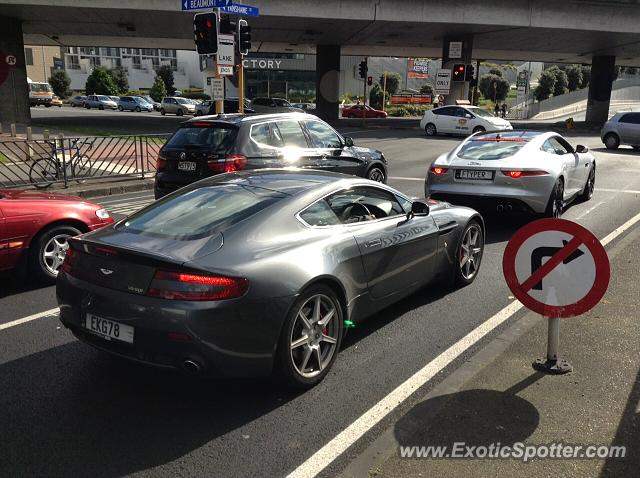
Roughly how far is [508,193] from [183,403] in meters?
6.08

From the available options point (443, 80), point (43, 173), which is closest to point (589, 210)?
point (43, 173)

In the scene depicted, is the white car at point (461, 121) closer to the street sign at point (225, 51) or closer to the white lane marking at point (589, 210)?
the street sign at point (225, 51)

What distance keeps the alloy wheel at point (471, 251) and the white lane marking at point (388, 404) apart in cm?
75

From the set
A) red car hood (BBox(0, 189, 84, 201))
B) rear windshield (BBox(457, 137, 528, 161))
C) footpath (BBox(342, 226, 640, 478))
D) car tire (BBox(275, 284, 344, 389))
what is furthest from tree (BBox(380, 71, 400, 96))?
car tire (BBox(275, 284, 344, 389))

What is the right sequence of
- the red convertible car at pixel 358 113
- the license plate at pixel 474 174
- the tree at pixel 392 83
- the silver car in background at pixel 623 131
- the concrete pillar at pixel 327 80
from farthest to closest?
the tree at pixel 392 83 → the red convertible car at pixel 358 113 → the concrete pillar at pixel 327 80 → the silver car in background at pixel 623 131 → the license plate at pixel 474 174

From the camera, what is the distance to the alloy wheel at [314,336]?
382cm

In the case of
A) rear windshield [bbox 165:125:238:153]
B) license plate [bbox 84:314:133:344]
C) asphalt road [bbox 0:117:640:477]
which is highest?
rear windshield [bbox 165:125:238:153]

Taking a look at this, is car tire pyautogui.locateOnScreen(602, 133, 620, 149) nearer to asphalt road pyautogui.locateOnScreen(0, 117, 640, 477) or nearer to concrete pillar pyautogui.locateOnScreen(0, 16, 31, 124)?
asphalt road pyautogui.locateOnScreen(0, 117, 640, 477)

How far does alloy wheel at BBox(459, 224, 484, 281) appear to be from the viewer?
6.00m

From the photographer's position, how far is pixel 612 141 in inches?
912

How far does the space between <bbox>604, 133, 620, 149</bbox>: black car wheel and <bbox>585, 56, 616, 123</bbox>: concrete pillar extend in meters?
25.1

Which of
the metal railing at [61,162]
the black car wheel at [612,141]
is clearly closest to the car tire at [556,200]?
the metal railing at [61,162]

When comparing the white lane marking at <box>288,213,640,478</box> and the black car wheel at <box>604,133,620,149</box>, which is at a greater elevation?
the black car wheel at <box>604,133,620,149</box>

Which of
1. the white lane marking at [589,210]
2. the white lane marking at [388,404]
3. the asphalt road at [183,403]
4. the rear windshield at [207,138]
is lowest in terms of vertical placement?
the asphalt road at [183,403]
